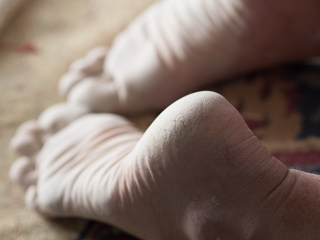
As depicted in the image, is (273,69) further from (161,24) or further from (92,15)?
(92,15)

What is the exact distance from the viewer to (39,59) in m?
0.91

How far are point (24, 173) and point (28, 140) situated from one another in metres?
0.06

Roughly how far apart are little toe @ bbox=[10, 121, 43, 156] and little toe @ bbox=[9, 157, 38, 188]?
21 millimetres

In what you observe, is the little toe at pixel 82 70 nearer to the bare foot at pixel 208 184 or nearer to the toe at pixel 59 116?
the toe at pixel 59 116

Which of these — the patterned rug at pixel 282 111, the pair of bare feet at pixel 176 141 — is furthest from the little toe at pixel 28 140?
the patterned rug at pixel 282 111

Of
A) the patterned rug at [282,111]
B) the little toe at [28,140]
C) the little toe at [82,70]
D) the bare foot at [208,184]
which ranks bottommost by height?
the patterned rug at [282,111]

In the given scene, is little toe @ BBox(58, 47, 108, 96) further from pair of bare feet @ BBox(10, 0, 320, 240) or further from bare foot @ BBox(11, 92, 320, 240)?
bare foot @ BBox(11, 92, 320, 240)

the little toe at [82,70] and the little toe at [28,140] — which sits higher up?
the little toe at [82,70]

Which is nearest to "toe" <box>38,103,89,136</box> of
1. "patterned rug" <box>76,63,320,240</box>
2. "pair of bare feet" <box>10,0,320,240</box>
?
"pair of bare feet" <box>10,0,320,240</box>

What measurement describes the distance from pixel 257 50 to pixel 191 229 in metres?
0.39

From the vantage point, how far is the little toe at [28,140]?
2.45ft

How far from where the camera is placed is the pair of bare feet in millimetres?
468

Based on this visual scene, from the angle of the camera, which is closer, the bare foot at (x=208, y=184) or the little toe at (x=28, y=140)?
the bare foot at (x=208, y=184)

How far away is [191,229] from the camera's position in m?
0.51
